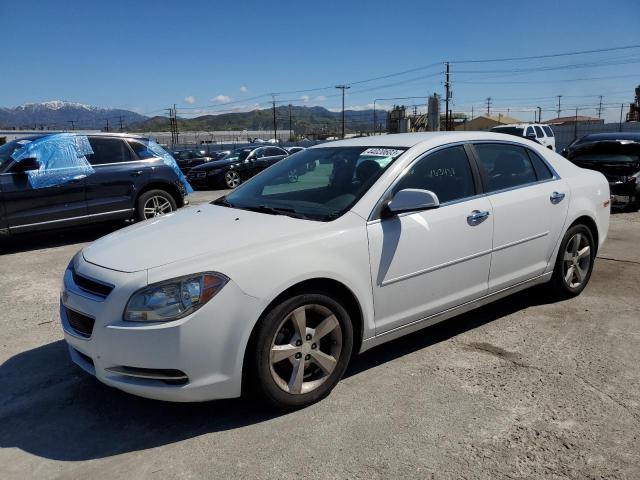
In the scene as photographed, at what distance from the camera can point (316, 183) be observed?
396 centimetres

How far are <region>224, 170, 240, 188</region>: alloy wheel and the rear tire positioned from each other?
820cm

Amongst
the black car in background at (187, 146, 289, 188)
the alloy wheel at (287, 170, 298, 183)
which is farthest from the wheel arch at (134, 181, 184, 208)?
the black car in background at (187, 146, 289, 188)

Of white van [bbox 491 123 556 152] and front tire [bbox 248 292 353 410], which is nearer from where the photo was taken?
front tire [bbox 248 292 353 410]

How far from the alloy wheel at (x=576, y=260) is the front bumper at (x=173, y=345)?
3.15 metres

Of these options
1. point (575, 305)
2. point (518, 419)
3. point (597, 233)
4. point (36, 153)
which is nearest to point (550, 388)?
point (518, 419)

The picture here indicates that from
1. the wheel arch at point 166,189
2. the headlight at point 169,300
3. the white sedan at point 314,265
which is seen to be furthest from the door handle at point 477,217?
the wheel arch at point 166,189

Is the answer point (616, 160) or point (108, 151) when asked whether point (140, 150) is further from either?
point (616, 160)

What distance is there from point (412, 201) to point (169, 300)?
1.54 m

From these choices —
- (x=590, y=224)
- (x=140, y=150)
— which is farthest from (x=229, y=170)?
(x=590, y=224)

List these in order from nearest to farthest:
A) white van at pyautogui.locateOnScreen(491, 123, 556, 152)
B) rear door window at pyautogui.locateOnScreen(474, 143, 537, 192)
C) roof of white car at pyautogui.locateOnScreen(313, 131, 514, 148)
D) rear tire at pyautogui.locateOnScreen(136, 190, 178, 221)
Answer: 1. roof of white car at pyautogui.locateOnScreen(313, 131, 514, 148)
2. rear door window at pyautogui.locateOnScreen(474, 143, 537, 192)
3. rear tire at pyautogui.locateOnScreen(136, 190, 178, 221)
4. white van at pyautogui.locateOnScreen(491, 123, 556, 152)

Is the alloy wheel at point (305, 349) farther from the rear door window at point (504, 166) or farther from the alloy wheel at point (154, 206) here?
the alloy wheel at point (154, 206)

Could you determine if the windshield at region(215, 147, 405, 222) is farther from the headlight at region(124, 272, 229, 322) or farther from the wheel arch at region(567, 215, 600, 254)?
the wheel arch at region(567, 215, 600, 254)

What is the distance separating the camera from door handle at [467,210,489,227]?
3.71 meters

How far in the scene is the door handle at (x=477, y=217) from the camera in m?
3.71
